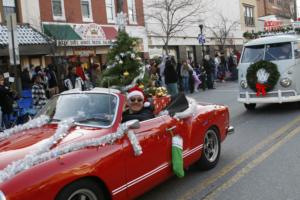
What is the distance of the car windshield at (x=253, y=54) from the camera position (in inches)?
489

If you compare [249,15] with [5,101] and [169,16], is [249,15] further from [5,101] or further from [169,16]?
[5,101]

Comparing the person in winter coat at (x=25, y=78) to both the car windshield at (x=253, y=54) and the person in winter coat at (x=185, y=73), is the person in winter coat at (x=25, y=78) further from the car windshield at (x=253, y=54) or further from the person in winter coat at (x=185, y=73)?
the car windshield at (x=253, y=54)

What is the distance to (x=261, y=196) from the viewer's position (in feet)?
17.5

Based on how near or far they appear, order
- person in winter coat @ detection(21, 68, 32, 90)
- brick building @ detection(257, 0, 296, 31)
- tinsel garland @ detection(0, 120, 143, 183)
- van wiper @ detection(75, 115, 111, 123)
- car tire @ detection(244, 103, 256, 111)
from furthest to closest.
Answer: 1. brick building @ detection(257, 0, 296, 31)
2. person in winter coat @ detection(21, 68, 32, 90)
3. car tire @ detection(244, 103, 256, 111)
4. van wiper @ detection(75, 115, 111, 123)
5. tinsel garland @ detection(0, 120, 143, 183)

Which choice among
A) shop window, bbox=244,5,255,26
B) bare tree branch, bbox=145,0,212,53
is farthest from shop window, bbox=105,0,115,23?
shop window, bbox=244,5,255,26

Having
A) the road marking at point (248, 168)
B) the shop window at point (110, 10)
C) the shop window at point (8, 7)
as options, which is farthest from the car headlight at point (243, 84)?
the shop window at point (110, 10)

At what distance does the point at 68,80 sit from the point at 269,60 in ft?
23.4

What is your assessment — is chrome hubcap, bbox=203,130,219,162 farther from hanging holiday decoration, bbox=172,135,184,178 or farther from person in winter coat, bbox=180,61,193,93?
person in winter coat, bbox=180,61,193,93

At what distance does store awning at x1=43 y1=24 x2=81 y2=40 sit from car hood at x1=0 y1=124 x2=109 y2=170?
52.2 ft

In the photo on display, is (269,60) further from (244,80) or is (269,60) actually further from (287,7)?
(287,7)

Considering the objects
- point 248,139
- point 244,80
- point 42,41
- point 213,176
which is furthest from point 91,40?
point 213,176

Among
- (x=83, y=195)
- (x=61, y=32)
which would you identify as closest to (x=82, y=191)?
(x=83, y=195)

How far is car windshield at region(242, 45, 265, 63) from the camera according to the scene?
40.8 ft

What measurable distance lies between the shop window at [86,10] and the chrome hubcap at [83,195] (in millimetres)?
20344
